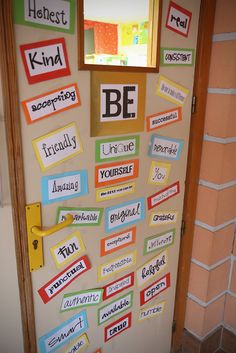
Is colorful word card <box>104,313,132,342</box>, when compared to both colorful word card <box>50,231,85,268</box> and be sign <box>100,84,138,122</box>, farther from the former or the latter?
be sign <box>100,84,138,122</box>

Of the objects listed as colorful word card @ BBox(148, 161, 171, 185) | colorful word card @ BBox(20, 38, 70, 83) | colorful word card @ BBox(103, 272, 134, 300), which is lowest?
colorful word card @ BBox(103, 272, 134, 300)

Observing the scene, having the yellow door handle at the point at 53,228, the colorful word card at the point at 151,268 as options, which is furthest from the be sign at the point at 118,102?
the colorful word card at the point at 151,268

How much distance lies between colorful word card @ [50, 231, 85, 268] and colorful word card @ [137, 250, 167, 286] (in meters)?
0.39

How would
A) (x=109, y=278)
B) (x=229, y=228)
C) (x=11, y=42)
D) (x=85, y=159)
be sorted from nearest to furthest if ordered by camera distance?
(x=11, y=42) < (x=85, y=159) < (x=109, y=278) < (x=229, y=228)

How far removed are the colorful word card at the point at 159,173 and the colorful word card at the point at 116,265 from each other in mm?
350

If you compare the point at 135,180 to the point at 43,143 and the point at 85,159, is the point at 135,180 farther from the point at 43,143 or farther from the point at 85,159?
the point at 43,143

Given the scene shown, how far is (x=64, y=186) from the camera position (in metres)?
1.09

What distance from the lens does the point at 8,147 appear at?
3.05 ft

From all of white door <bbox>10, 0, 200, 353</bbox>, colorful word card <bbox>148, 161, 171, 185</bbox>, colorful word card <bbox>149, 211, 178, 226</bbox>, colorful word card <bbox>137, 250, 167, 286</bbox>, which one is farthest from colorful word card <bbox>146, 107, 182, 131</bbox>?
colorful word card <bbox>137, 250, 167, 286</bbox>

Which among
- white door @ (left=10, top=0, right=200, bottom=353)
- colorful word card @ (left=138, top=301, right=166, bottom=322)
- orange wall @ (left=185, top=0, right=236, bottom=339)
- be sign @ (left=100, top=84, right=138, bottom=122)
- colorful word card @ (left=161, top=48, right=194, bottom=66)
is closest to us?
white door @ (left=10, top=0, right=200, bottom=353)

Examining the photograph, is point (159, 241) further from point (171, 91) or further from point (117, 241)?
point (171, 91)

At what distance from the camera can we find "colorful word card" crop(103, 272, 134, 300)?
135 centimetres

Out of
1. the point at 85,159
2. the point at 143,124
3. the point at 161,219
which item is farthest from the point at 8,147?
the point at 161,219

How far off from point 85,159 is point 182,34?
0.65 meters
